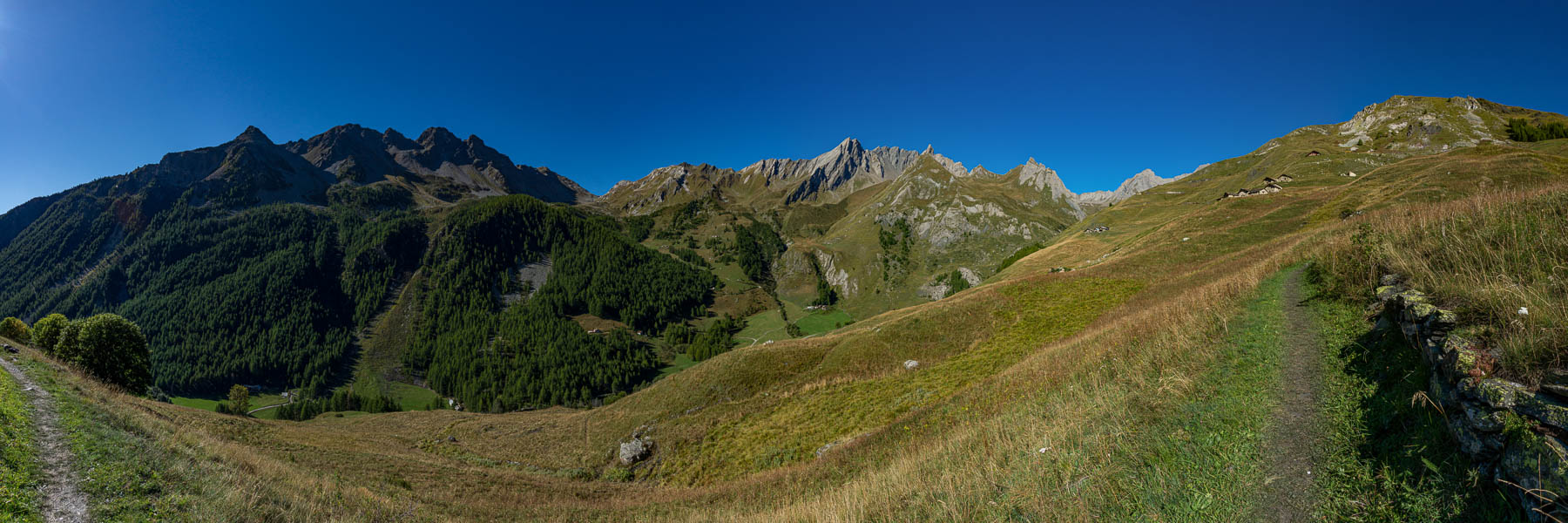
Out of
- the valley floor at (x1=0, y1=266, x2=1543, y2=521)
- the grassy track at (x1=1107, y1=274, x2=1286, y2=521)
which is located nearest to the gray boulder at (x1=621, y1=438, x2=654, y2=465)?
the valley floor at (x1=0, y1=266, x2=1543, y2=521)

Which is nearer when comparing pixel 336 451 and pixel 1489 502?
pixel 1489 502

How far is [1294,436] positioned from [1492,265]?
5.33 meters

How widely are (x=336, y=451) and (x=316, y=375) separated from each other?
21598 cm

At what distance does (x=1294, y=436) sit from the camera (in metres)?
6.62

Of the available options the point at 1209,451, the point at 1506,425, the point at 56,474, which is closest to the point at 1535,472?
the point at 1506,425

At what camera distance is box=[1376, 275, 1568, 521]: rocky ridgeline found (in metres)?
3.98

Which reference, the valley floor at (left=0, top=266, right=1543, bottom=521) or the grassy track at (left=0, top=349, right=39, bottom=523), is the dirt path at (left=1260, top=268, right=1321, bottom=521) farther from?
the grassy track at (left=0, top=349, right=39, bottom=523)

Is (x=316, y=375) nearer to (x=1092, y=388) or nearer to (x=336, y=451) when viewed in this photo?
(x=336, y=451)

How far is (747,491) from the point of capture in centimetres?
1456

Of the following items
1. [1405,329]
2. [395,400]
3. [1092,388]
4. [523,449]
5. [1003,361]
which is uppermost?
[1405,329]

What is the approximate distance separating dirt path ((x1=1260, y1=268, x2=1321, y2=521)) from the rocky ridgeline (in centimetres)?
130

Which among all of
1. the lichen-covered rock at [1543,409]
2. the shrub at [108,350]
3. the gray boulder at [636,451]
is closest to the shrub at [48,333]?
the shrub at [108,350]

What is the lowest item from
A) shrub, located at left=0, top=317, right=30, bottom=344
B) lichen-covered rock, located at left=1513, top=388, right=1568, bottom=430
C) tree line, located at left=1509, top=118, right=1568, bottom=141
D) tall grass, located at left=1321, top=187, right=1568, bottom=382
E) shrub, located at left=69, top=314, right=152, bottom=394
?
lichen-covered rock, located at left=1513, top=388, right=1568, bottom=430

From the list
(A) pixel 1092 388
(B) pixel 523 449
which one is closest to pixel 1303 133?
(A) pixel 1092 388
